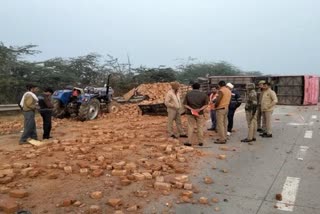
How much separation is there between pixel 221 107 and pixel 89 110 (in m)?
6.37

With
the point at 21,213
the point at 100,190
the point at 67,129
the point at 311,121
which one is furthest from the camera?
the point at 311,121

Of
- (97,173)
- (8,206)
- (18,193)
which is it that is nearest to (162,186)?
(97,173)

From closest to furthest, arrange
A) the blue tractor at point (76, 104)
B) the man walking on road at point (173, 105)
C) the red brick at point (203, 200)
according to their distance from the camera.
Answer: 1. the red brick at point (203, 200)
2. the man walking on road at point (173, 105)
3. the blue tractor at point (76, 104)

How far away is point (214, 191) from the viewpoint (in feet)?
21.4

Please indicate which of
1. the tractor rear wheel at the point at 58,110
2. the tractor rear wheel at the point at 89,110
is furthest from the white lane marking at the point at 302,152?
the tractor rear wheel at the point at 58,110

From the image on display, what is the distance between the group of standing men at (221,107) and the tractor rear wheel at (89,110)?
187 inches

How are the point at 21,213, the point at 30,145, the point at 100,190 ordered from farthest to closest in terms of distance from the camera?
the point at 30,145 → the point at 100,190 → the point at 21,213

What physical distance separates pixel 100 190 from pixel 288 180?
334 centimetres

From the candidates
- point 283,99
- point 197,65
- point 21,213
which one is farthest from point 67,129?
point 197,65

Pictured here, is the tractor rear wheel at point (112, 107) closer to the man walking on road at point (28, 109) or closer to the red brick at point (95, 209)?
the man walking on road at point (28, 109)

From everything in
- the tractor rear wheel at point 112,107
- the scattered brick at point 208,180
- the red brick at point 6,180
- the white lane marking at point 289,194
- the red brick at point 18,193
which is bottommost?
the white lane marking at point 289,194

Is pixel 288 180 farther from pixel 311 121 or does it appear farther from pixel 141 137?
pixel 311 121

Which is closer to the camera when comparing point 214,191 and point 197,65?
point 214,191

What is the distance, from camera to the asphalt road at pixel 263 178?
5816 millimetres
